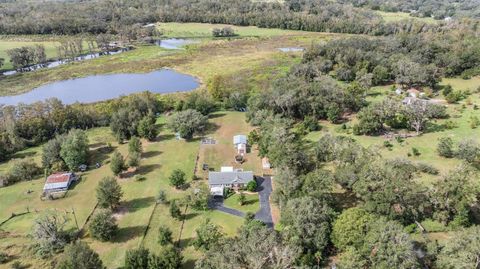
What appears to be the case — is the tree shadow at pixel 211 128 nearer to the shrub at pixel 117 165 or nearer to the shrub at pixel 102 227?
the shrub at pixel 117 165

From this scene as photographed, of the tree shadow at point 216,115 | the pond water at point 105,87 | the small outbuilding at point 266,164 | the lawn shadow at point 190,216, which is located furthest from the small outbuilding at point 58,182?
the pond water at point 105,87

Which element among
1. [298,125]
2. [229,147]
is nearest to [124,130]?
[229,147]

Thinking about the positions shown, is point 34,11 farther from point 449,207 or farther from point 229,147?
point 449,207

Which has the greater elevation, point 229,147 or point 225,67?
point 225,67

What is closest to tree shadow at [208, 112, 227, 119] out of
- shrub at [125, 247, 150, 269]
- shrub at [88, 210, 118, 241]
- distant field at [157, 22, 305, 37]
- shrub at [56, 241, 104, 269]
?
shrub at [88, 210, 118, 241]

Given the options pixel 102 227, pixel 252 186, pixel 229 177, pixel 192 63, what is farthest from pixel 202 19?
pixel 102 227

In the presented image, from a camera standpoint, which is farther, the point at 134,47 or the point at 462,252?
the point at 134,47
